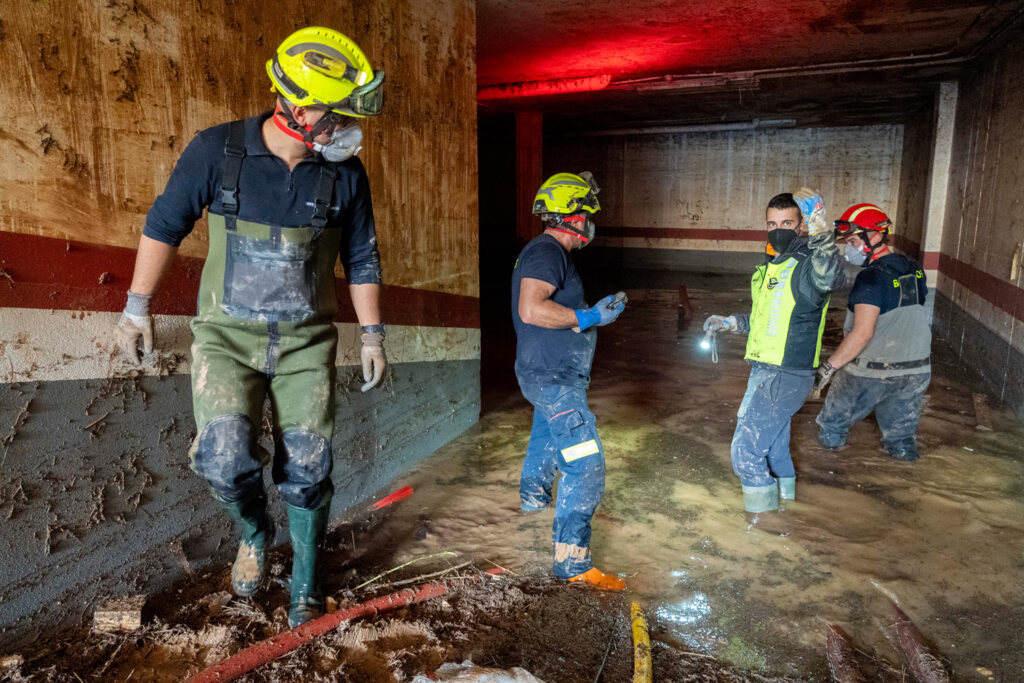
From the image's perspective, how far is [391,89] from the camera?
4355 millimetres

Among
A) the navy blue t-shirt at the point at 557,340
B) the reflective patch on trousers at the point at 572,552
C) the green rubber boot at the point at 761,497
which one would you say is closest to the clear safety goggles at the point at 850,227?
the green rubber boot at the point at 761,497

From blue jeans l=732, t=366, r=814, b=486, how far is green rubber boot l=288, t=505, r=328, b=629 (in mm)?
2455

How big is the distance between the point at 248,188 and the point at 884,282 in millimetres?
4005

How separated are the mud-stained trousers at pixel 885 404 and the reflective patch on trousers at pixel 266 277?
162 inches

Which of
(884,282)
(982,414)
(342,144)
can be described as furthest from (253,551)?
(982,414)

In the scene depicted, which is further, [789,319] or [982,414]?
[982,414]

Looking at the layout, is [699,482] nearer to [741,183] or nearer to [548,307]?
[548,307]

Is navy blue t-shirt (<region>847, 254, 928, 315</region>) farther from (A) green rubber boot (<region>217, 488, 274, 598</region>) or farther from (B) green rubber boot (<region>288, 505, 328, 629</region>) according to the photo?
(A) green rubber boot (<region>217, 488, 274, 598</region>)

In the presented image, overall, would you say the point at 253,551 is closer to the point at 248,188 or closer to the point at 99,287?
the point at 99,287

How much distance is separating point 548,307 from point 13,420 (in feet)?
7.01

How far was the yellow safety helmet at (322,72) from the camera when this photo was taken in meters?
2.30

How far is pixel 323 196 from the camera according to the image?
259 centimetres

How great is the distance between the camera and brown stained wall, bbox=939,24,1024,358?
6.79 meters

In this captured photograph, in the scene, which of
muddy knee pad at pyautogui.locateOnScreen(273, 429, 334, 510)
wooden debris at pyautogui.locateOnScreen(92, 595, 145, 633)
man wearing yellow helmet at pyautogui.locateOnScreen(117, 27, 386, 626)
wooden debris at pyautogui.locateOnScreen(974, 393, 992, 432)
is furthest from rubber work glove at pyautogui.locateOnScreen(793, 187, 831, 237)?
wooden debris at pyautogui.locateOnScreen(92, 595, 145, 633)
